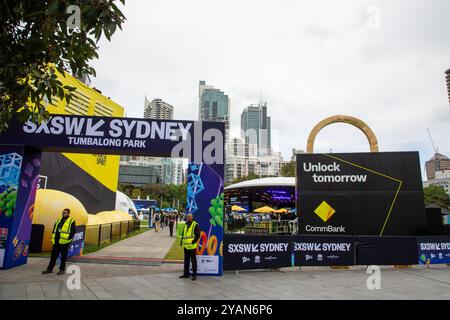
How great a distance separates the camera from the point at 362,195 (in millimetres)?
12859

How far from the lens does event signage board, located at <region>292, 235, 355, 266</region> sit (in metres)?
10.5

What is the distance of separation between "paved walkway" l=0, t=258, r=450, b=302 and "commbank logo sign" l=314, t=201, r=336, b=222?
2843mm

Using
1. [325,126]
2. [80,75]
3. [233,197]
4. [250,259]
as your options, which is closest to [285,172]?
[233,197]

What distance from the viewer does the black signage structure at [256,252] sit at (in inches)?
373

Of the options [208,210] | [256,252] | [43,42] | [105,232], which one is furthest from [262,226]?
[43,42]

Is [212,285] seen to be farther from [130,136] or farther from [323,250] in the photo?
[130,136]

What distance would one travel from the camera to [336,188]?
1298 centimetres

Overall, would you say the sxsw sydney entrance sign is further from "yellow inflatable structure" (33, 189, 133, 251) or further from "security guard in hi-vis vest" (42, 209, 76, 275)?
"yellow inflatable structure" (33, 189, 133, 251)

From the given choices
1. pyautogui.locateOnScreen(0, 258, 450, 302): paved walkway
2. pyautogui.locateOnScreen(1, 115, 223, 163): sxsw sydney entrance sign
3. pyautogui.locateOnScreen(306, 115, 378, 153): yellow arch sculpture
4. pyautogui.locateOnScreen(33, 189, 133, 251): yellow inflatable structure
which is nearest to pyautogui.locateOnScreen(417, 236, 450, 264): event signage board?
pyautogui.locateOnScreen(0, 258, 450, 302): paved walkway

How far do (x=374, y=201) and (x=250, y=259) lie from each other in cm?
658

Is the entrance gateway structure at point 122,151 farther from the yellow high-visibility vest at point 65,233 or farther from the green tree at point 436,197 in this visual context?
the green tree at point 436,197

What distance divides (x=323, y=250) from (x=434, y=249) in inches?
194

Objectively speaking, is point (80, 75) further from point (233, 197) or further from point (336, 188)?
point (233, 197)
